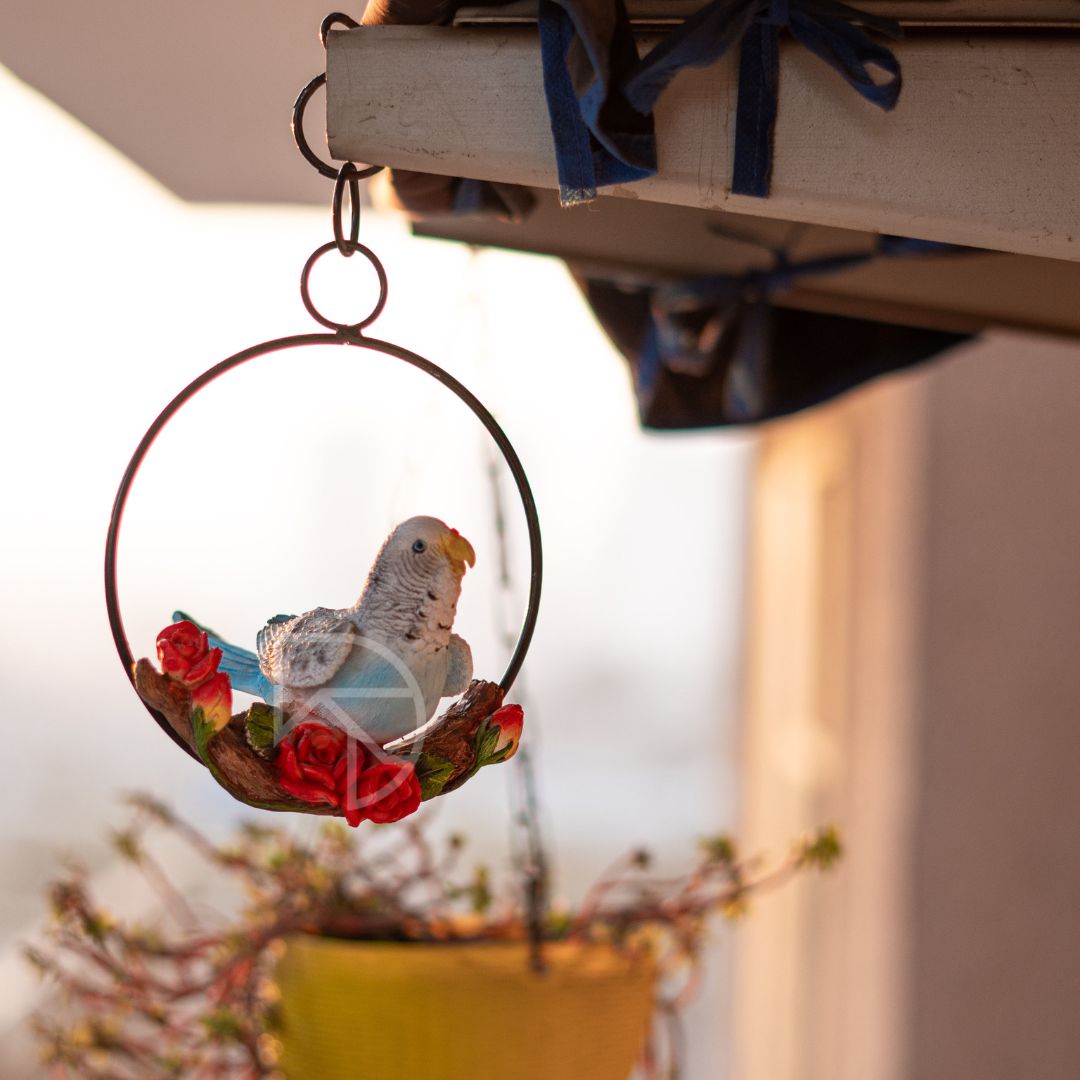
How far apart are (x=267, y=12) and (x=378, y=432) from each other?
0.35m

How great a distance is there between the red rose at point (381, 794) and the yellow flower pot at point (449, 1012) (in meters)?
0.38

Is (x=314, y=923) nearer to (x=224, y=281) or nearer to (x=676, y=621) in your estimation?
(x=224, y=281)

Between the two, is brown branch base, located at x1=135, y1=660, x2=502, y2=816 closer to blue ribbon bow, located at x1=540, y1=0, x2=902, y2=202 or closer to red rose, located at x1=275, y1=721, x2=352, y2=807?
red rose, located at x1=275, y1=721, x2=352, y2=807

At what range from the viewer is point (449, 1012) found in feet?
2.82

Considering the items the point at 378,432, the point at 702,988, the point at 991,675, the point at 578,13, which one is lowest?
the point at 702,988

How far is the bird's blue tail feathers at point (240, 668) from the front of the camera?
22.1 inches

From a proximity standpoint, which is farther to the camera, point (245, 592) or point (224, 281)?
point (224, 281)

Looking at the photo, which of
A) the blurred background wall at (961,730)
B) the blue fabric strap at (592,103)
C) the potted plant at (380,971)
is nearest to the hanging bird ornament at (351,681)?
the blue fabric strap at (592,103)

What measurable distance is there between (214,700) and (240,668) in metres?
0.03

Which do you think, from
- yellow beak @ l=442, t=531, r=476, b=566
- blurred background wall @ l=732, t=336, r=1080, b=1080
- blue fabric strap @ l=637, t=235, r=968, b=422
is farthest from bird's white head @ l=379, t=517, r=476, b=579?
blurred background wall @ l=732, t=336, r=1080, b=1080

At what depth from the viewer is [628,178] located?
0.59 metres

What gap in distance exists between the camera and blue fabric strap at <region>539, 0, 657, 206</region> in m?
0.56

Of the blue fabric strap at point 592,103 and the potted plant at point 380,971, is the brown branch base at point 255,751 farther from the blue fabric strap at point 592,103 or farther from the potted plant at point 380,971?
the potted plant at point 380,971

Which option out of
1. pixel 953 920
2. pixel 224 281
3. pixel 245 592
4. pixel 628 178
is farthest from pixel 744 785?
pixel 628 178
